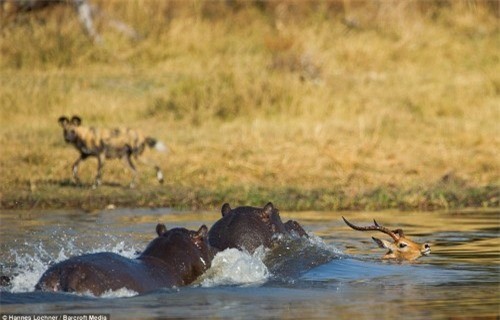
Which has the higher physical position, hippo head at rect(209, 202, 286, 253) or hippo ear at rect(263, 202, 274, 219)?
hippo ear at rect(263, 202, 274, 219)

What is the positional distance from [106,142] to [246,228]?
562 centimetres

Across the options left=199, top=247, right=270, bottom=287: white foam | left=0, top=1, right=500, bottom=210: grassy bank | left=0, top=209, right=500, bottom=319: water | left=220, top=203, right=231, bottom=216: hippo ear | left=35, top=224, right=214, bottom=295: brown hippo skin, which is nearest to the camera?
left=35, top=224, right=214, bottom=295: brown hippo skin

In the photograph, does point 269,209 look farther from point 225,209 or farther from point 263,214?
point 225,209

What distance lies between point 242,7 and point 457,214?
1148 cm

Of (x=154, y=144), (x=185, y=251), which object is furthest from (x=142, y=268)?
(x=154, y=144)

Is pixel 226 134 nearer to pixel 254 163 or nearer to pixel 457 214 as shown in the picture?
pixel 254 163

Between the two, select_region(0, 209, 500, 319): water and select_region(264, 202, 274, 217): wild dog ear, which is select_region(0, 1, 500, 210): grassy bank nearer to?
select_region(0, 209, 500, 319): water

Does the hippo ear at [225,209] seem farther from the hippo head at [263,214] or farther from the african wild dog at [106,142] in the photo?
the african wild dog at [106,142]

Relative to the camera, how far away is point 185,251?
302 inches

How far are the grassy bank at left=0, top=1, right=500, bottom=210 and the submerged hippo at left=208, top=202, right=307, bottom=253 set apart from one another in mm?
3587

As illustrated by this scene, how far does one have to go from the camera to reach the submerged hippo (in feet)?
28.0

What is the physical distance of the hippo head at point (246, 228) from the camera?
852cm

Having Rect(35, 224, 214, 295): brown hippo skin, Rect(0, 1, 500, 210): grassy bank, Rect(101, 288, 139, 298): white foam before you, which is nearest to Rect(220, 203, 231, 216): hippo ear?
Rect(35, 224, 214, 295): brown hippo skin

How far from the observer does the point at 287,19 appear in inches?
876
